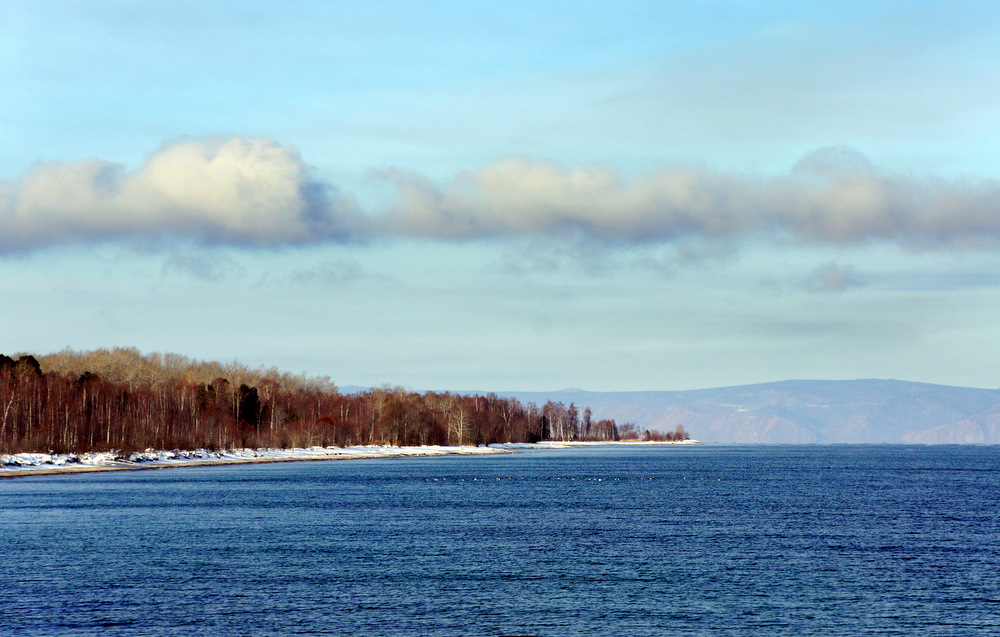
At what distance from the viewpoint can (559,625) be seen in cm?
3916

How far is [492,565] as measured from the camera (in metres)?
54.5

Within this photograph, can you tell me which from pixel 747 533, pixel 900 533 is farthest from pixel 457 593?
pixel 900 533

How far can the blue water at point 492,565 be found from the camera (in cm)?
3978

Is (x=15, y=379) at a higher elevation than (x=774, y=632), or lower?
higher

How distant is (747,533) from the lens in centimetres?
7144

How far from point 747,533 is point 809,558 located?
13328mm

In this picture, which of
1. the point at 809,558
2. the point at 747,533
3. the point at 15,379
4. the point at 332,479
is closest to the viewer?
the point at 809,558

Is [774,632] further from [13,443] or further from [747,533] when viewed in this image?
[13,443]

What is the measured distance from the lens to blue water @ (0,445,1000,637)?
39781mm

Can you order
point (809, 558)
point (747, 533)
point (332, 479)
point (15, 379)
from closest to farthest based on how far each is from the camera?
point (809, 558) → point (747, 533) → point (332, 479) → point (15, 379)

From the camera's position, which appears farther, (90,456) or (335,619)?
(90,456)

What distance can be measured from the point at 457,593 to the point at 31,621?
17758mm

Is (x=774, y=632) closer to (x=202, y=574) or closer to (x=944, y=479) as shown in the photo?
(x=202, y=574)

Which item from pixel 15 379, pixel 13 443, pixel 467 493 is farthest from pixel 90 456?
pixel 467 493
